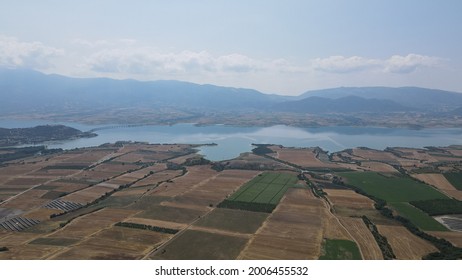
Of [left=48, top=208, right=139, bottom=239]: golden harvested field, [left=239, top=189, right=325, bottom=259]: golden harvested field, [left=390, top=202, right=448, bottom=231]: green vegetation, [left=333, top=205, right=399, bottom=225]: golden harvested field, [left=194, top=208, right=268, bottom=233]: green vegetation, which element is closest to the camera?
[left=239, top=189, right=325, bottom=259]: golden harvested field

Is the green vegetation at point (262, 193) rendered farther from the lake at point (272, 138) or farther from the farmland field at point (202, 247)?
the lake at point (272, 138)

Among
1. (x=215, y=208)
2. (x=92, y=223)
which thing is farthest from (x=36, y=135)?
(x=215, y=208)

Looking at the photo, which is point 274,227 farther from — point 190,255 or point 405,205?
point 405,205

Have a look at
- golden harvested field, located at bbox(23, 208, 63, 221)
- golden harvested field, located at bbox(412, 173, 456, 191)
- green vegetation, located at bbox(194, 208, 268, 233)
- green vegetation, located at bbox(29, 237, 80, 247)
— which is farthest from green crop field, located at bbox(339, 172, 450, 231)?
golden harvested field, located at bbox(23, 208, 63, 221)

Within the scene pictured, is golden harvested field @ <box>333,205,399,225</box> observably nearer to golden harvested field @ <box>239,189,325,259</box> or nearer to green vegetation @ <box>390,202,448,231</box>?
golden harvested field @ <box>239,189,325,259</box>

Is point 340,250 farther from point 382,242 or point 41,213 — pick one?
point 41,213

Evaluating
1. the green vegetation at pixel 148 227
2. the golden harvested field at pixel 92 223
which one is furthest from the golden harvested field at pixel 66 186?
the green vegetation at pixel 148 227
